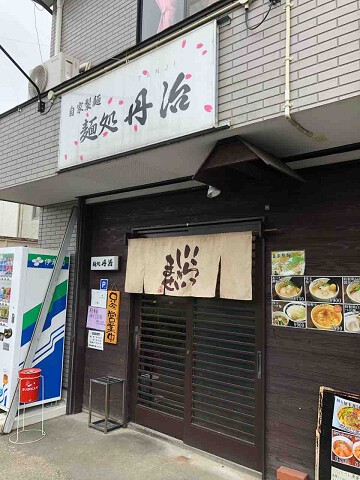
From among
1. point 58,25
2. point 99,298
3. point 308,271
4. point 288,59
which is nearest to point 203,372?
point 308,271

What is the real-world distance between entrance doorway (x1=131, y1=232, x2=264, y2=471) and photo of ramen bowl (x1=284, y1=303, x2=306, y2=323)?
349mm

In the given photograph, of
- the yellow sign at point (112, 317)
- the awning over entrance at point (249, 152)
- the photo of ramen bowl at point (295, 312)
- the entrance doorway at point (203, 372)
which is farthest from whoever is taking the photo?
the yellow sign at point (112, 317)

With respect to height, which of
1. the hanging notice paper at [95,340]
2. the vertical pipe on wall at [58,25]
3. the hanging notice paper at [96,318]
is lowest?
the hanging notice paper at [95,340]

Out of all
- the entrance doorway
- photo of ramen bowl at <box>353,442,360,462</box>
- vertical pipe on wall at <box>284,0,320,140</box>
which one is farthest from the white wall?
photo of ramen bowl at <box>353,442,360,462</box>

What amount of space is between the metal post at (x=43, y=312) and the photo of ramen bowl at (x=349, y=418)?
14.5 feet

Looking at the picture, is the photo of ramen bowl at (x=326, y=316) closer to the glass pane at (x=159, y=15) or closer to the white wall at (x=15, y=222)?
the glass pane at (x=159, y=15)

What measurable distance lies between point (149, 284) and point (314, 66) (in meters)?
3.48

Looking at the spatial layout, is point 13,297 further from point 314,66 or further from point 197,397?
point 314,66

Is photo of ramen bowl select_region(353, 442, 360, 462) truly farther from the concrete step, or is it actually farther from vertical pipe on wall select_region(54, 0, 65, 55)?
vertical pipe on wall select_region(54, 0, 65, 55)

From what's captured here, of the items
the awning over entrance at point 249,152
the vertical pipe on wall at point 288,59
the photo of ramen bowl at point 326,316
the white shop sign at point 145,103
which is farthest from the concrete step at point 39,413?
the vertical pipe on wall at point 288,59

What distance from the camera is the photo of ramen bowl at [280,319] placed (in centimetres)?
422

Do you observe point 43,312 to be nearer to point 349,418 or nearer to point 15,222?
point 349,418

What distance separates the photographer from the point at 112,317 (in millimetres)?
6043

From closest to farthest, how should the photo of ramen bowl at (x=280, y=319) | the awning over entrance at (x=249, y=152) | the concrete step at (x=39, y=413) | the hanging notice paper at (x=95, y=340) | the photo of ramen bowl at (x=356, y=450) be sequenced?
the awning over entrance at (x=249, y=152) → the photo of ramen bowl at (x=356, y=450) → the photo of ramen bowl at (x=280, y=319) → the concrete step at (x=39, y=413) → the hanging notice paper at (x=95, y=340)
